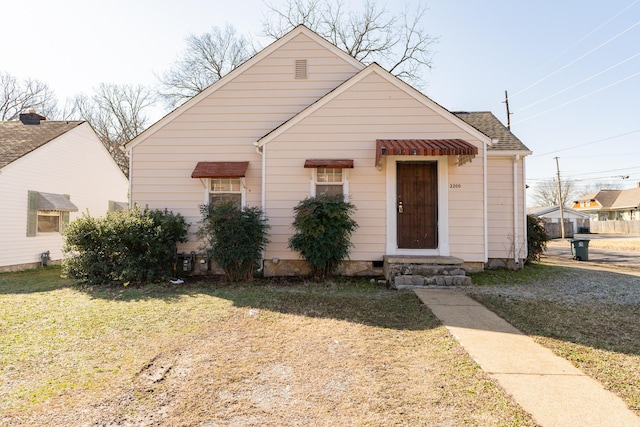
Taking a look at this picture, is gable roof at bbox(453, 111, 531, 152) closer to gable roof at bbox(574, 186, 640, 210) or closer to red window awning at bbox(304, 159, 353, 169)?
red window awning at bbox(304, 159, 353, 169)

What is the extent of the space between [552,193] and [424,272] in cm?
7303

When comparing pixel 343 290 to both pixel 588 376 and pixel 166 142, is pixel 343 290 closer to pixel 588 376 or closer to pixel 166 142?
pixel 588 376

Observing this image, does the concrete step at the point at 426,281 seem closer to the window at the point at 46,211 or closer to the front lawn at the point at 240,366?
the front lawn at the point at 240,366

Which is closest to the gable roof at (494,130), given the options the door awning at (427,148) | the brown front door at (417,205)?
the door awning at (427,148)

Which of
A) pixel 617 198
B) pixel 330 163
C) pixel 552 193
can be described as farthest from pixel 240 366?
pixel 552 193

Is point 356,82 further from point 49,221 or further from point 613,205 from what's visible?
point 613,205

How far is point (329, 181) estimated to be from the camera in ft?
26.8

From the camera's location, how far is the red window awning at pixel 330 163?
7836 millimetres

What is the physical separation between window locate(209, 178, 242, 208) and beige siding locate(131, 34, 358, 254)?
0.27 metres

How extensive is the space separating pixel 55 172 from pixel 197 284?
8761mm

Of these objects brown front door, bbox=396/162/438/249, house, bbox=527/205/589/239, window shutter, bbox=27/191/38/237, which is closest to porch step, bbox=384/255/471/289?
brown front door, bbox=396/162/438/249

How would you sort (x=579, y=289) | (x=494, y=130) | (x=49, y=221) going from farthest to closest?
(x=49, y=221)
(x=494, y=130)
(x=579, y=289)

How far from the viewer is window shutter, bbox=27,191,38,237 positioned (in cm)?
1098

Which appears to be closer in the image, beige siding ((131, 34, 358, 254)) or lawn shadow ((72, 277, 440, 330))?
lawn shadow ((72, 277, 440, 330))
